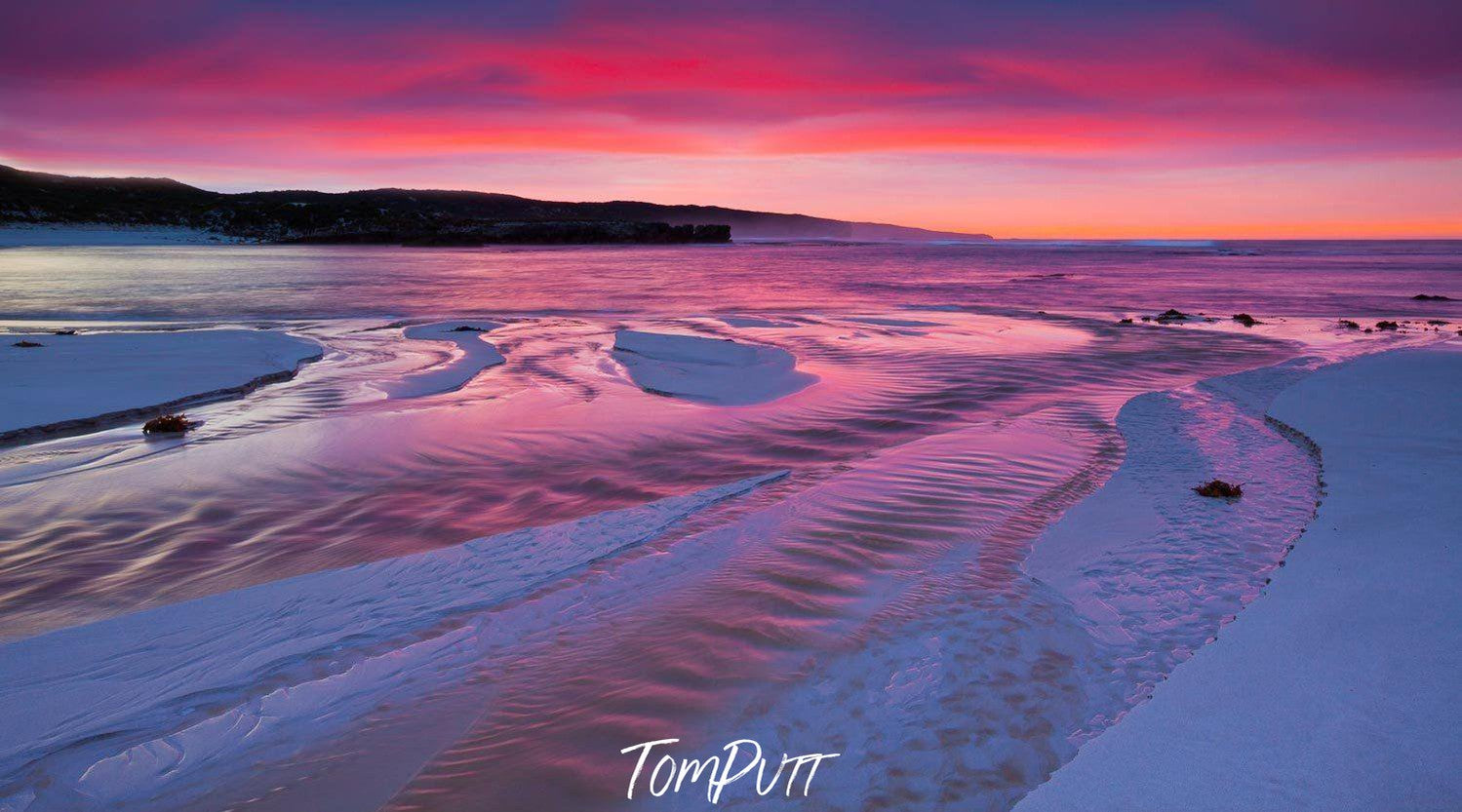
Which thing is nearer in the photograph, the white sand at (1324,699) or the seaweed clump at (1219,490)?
the white sand at (1324,699)

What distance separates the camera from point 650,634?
14.4 ft

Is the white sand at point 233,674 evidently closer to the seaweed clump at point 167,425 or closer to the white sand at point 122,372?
the seaweed clump at point 167,425

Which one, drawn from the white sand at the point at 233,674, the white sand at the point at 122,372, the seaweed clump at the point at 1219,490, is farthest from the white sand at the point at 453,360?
the seaweed clump at the point at 1219,490

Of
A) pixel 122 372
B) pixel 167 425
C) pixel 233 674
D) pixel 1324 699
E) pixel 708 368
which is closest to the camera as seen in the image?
pixel 1324 699

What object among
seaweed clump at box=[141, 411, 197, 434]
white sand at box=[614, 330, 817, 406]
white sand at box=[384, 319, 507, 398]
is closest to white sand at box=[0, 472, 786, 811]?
seaweed clump at box=[141, 411, 197, 434]

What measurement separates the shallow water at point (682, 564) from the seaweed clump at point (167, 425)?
0.78 feet

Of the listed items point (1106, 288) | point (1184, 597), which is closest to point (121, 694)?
point (1184, 597)

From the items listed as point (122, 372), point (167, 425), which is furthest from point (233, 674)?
point (122, 372)

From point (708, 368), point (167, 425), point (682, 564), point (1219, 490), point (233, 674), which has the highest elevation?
point (708, 368)

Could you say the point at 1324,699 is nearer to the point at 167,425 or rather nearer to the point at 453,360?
the point at 167,425

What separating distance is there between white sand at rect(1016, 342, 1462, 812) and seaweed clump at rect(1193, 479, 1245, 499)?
660mm

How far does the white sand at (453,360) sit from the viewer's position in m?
11.2

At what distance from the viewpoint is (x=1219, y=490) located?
6434mm

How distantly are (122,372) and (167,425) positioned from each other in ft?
12.0
